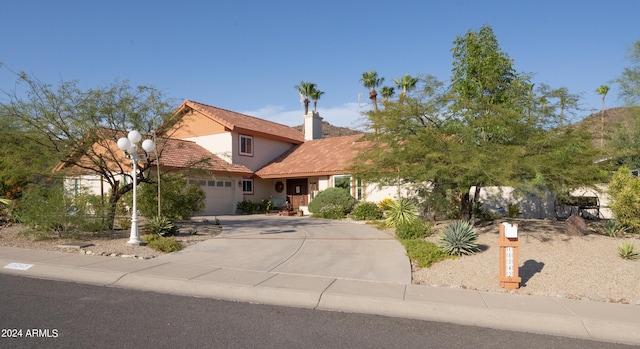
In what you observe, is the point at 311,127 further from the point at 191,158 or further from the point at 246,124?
the point at 191,158

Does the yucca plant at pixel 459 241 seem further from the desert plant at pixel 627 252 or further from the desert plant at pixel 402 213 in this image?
the desert plant at pixel 402 213

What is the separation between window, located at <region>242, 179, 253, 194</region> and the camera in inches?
1065

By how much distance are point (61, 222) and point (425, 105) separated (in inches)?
428

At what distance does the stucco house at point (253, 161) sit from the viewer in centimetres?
2423

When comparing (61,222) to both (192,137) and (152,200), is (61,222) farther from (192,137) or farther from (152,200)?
(192,137)

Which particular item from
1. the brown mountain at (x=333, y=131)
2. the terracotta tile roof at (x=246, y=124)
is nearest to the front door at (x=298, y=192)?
the terracotta tile roof at (x=246, y=124)

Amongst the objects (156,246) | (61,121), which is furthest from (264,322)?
(61,121)

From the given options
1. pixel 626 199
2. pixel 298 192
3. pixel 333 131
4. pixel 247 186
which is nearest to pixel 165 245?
pixel 626 199

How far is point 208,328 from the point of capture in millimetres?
5418

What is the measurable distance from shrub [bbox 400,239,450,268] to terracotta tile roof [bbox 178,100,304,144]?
639 inches

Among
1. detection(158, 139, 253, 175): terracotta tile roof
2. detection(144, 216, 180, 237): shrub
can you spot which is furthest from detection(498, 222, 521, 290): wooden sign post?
detection(158, 139, 253, 175): terracotta tile roof

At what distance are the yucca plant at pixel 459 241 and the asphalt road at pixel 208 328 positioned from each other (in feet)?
14.6

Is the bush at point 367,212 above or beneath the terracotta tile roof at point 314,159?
beneath

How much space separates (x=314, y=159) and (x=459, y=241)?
57.0ft
